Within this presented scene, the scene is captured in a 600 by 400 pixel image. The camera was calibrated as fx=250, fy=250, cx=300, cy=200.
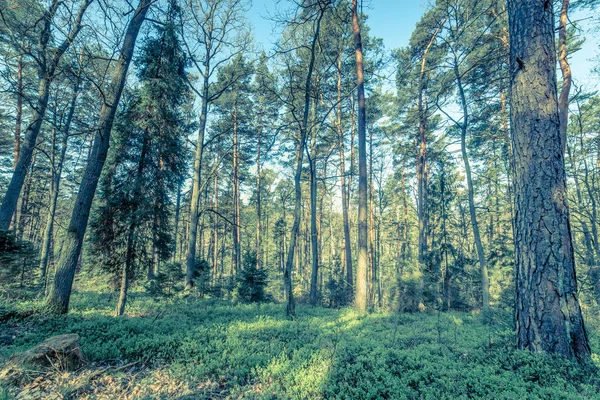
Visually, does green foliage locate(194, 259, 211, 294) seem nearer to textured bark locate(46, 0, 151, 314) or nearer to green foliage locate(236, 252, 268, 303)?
green foliage locate(236, 252, 268, 303)

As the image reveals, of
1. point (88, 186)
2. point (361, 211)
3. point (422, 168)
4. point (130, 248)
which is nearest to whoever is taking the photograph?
point (88, 186)

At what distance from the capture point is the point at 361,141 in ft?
28.8

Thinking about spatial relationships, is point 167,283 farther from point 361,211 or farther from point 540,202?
point 540,202

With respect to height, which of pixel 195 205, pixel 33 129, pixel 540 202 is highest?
pixel 33 129

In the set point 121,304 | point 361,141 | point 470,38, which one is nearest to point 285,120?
point 361,141

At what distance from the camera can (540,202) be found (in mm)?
3357

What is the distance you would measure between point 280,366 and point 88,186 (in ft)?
20.3

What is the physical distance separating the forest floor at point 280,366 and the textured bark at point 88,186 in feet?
2.04

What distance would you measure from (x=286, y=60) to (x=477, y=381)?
29.9ft

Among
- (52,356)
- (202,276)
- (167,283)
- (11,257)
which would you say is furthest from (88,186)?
(202,276)

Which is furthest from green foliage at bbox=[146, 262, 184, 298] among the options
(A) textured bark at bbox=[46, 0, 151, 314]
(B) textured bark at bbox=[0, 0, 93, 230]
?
(B) textured bark at bbox=[0, 0, 93, 230]

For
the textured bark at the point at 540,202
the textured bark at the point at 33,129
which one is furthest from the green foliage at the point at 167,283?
the textured bark at the point at 540,202

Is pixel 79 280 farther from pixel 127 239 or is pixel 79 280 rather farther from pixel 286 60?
pixel 286 60

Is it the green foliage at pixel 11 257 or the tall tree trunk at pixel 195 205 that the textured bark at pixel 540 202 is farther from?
the green foliage at pixel 11 257
